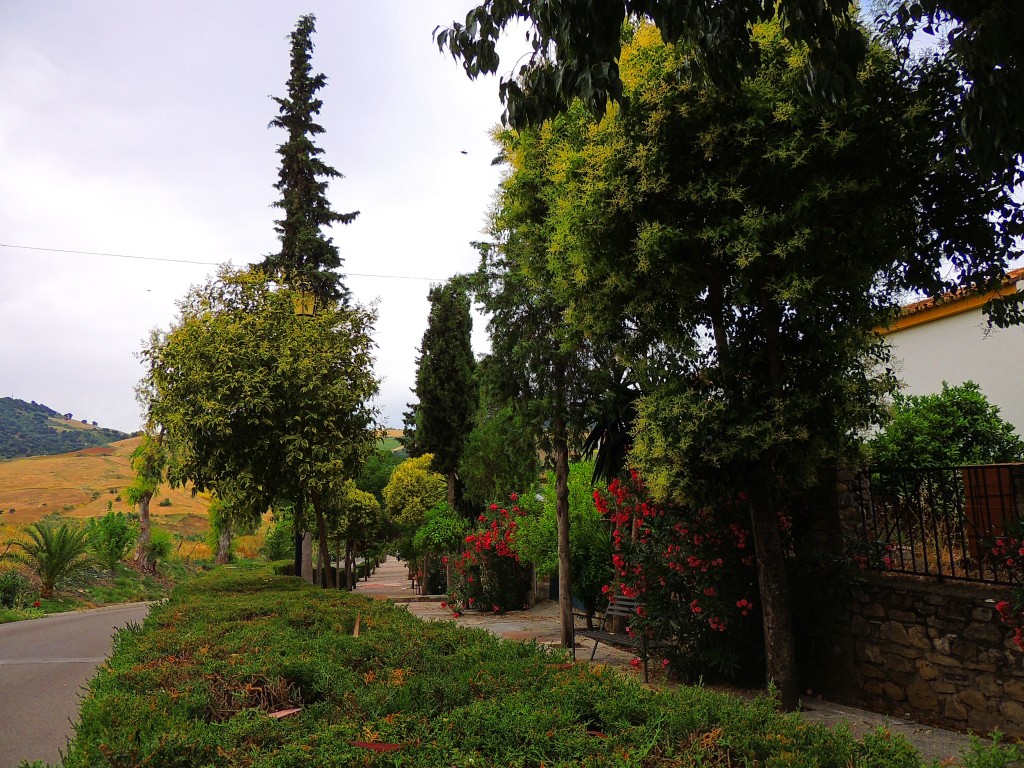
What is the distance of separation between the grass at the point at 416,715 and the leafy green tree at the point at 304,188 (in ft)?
59.3

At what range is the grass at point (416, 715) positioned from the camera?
2436 millimetres

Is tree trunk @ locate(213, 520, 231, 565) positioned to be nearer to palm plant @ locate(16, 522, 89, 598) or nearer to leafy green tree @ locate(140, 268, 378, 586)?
palm plant @ locate(16, 522, 89, 598)

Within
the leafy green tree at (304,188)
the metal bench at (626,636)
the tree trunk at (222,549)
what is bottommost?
the tree trunk at (222,549)

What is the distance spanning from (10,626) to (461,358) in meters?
15.8

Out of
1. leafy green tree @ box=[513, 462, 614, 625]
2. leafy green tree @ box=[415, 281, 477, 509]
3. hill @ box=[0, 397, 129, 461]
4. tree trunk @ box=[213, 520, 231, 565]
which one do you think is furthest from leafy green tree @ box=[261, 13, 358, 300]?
hill @ box=[0, 397, 129, 461]

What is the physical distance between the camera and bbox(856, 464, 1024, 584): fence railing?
22.2 feet

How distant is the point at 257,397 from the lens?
9.72m

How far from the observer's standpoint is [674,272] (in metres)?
6.80

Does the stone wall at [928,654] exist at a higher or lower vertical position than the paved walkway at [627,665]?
higher

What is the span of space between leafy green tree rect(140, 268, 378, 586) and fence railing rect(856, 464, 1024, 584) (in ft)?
23.3

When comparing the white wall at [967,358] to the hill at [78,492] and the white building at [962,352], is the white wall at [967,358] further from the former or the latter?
the hill at [78,492]

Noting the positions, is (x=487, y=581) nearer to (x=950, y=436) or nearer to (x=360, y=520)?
(x=360, y=520)

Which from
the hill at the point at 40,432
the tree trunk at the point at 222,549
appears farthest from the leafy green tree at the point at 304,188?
the hill at the point at 40,432

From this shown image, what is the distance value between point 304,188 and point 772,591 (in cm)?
1972
